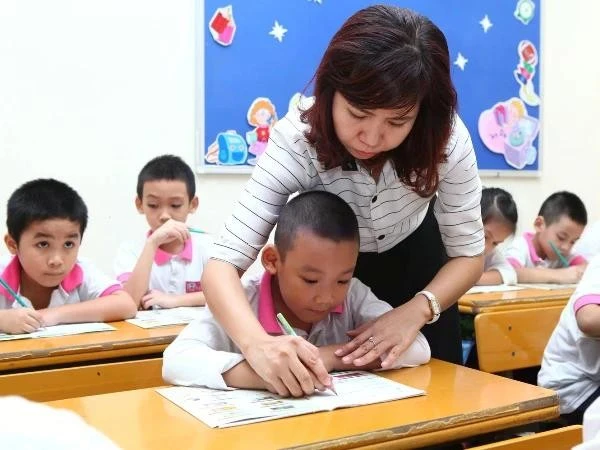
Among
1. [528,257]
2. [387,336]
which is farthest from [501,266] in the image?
[387,336]

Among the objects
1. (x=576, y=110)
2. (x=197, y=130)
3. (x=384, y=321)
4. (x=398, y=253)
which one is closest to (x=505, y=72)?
(x=576, y=110)

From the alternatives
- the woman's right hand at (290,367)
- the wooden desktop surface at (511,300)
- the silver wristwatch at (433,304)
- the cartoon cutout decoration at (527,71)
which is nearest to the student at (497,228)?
the wooden desktop surface at (511,300)

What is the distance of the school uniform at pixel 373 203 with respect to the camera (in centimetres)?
131

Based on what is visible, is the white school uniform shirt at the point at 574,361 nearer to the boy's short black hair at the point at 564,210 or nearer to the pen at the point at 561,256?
the pen at the point at 561,256

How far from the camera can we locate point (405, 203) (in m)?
1.38

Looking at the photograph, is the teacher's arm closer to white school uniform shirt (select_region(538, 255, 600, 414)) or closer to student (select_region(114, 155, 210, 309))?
white school uniform shirt (select_region(538, 255, 600, 414))

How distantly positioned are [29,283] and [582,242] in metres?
2.68

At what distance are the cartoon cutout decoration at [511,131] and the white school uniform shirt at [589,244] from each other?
1.78 feet

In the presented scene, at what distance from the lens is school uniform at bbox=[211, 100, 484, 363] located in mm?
1306

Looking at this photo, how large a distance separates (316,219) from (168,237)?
57.9 inches

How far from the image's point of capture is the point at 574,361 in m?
1.80

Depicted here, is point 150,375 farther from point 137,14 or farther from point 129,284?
point 137,14

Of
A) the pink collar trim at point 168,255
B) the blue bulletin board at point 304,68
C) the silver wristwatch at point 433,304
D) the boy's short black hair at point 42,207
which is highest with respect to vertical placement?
the blue bulletin board at point 304,68

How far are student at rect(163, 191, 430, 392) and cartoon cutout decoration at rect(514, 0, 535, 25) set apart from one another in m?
3.11
